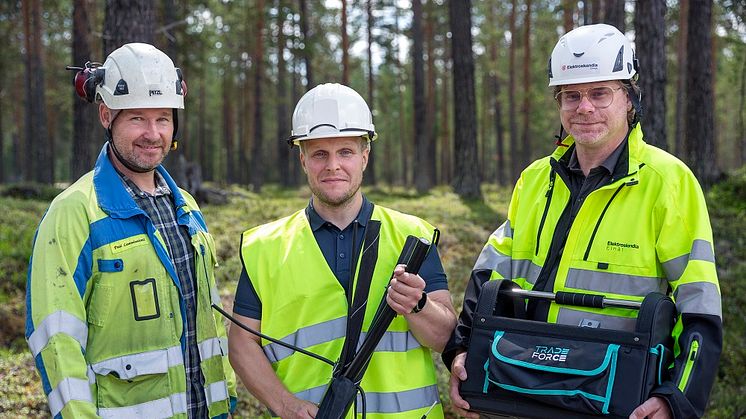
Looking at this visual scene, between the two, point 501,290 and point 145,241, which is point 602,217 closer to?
point 501,290

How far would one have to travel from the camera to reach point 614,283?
10.3 feet

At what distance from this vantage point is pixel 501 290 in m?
3.27

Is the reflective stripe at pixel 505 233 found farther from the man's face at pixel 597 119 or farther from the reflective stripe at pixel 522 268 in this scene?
the man's face at pixel 597 119

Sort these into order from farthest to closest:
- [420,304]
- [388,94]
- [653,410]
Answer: [388,94] < [420,304] < [653,410]

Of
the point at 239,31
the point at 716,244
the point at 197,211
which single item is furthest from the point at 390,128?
the point at 197,211

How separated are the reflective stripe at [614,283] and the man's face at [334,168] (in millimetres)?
1100

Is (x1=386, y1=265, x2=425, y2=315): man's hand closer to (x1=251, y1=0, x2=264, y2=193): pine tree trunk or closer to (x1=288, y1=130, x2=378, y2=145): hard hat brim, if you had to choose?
(x1=288, y1=130, x2=378, y2=145): hard hat brim

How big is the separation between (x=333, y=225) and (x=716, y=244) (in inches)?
348

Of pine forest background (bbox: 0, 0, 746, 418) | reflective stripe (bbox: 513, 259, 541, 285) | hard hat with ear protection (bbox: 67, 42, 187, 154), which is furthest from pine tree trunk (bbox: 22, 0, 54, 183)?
reflective stripe (bbox: 513, 259, 541, 285)

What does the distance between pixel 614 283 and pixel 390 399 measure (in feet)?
3.73

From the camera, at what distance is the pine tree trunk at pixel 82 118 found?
11.7m

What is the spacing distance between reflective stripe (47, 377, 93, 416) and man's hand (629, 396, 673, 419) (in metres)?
2.20

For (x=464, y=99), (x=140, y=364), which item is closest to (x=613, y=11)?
(x=464, y=99)

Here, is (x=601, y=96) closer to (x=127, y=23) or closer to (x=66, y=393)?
(x=66, y=393)
